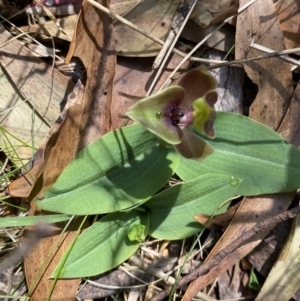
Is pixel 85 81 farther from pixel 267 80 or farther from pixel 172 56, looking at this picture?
pixel 267 80

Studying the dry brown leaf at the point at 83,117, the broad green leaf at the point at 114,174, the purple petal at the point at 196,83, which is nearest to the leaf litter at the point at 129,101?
the dry brown leaf at the point at 83,117

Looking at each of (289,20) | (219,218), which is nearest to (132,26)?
(289,20)

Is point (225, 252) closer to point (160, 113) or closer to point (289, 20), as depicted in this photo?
point (160, 113)

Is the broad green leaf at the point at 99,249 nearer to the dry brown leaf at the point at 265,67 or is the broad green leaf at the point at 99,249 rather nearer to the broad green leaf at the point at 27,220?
the broad green leaf at the point at 27,220

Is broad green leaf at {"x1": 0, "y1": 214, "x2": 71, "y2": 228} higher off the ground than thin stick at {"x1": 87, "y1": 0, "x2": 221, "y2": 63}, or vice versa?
thin stick at {"x1": 87, "y1": 0, "x2": 221, "y2": 63}

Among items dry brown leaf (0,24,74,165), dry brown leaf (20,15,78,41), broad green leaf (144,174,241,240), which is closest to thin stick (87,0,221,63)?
dry brown leaf (20,15,78,41)

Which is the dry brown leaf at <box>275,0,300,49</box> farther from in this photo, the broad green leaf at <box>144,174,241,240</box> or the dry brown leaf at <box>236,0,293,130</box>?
the broad green leaf at <box>144,174,241,240</box>
